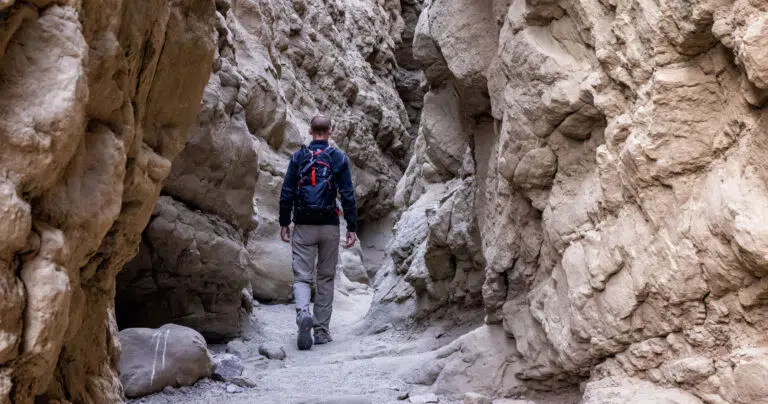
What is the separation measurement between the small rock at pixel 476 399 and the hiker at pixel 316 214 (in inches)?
118

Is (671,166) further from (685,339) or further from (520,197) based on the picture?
(520,197)

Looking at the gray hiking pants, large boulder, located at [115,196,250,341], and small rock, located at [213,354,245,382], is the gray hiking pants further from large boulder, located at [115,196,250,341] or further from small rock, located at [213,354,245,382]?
small rock, located at [213,354,245,382]

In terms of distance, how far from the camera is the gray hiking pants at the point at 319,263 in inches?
→ 287

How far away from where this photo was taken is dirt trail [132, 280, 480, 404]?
4.79 meters

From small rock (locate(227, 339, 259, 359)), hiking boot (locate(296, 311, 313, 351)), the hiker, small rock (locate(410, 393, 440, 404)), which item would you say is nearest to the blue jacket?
the hiker

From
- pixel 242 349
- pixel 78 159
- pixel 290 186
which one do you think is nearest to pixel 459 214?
pixel 290 186

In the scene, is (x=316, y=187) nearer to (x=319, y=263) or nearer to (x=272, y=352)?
(x=319, y=263)

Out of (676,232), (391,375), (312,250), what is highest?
(676,232)

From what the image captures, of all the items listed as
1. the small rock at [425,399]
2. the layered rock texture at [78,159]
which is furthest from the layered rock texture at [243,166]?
the small rock at [425,399]

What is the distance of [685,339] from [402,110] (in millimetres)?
17552

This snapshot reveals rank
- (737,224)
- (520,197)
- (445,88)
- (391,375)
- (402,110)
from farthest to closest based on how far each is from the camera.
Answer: (402,110) → (445,88) → (391,375) → (520,197) → (737,224)

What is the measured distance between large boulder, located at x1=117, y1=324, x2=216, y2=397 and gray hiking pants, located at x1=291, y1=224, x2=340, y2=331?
2.01 meters

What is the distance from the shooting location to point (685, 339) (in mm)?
3033

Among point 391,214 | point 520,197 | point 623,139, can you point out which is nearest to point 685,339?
point 623,139
